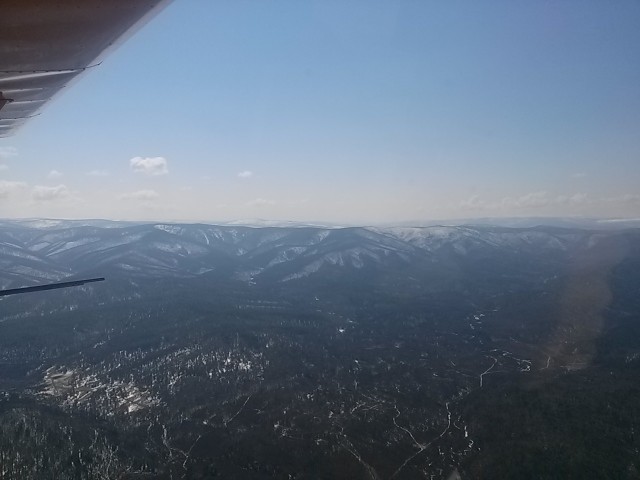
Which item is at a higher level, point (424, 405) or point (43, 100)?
point (43, 100)

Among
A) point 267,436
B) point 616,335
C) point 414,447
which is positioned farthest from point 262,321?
point 616,335

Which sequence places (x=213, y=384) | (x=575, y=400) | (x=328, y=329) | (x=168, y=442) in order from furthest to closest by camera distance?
1. (x=328, y=329)
2. (x=213, y=384)
3. (x=575, y=400)
4. (x=168, y=442)

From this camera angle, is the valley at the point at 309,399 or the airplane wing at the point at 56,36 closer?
the airplane wing at the point at 56,36

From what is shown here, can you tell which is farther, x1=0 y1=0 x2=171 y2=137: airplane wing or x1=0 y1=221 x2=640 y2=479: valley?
x1=0 y1=221 x2=640 y2=479: valley

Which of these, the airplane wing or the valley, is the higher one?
the airplane wing

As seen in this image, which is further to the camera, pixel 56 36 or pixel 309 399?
pixel 309 399

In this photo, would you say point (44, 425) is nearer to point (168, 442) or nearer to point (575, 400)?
point (168, 442)

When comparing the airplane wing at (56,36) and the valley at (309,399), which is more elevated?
the airplane wing at (56,36)

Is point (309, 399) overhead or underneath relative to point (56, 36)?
underneath
